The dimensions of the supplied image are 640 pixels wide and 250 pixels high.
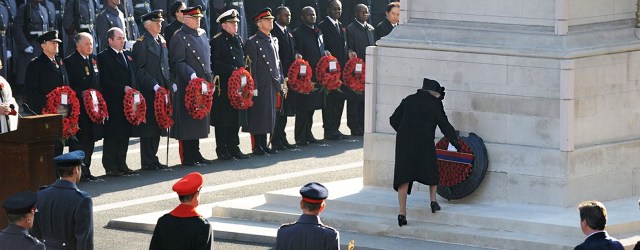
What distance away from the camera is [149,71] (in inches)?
857

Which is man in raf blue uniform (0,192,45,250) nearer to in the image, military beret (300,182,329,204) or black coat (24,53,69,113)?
military beret (300,182,329,204)

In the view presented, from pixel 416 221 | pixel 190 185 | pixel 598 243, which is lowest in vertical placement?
pixel 416 221

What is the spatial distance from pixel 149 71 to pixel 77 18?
406 centimetres

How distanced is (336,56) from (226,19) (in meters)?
2.88

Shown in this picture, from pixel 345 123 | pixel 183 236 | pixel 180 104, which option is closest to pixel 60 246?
pixel 183 236

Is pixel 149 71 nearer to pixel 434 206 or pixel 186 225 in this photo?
pixel 434 206

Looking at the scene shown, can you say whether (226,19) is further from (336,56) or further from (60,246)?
(60,246)

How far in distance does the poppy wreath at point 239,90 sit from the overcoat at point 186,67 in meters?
0.39

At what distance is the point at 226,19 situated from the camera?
74.6 ft

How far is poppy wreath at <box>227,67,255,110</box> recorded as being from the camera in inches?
886

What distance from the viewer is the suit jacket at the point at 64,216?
13.0 metres

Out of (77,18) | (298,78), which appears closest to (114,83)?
(298,78)

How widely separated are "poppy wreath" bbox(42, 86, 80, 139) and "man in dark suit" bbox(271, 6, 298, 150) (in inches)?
147

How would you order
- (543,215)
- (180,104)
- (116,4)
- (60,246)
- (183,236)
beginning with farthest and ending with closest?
(116,4) < (180,104) < (543,215) < (60,246) < (183,236)
